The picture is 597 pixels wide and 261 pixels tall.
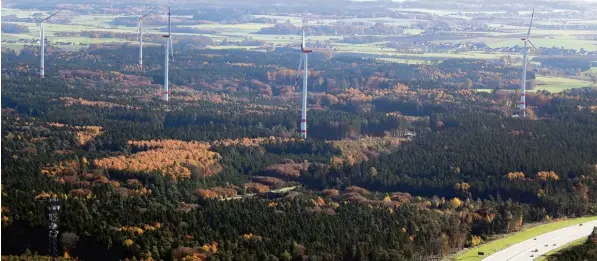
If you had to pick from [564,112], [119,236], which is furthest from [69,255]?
[564,112]

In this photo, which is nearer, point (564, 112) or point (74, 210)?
point (74, 210)

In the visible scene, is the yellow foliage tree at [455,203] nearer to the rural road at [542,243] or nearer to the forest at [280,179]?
the forest at [280,179]

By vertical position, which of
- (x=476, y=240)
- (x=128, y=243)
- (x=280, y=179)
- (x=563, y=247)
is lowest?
(x=280, y=179)

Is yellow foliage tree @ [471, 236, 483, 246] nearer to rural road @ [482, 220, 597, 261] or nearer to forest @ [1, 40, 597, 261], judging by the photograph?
forest @ [1, 40, 597, 261]

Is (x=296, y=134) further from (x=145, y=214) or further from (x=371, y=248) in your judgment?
(x=371, y=248)

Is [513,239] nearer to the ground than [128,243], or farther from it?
nearer to the ground

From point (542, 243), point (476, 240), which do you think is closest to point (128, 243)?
point (476, 240)

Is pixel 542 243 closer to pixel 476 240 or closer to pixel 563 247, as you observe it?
pixel 563 247
